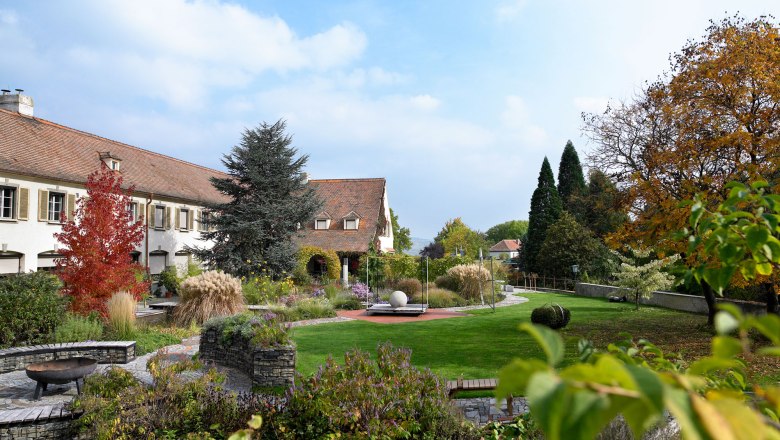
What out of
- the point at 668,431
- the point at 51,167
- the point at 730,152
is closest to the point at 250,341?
the point at 668,431

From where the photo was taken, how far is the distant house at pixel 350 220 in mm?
35375

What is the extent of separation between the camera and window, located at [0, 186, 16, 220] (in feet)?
70.3

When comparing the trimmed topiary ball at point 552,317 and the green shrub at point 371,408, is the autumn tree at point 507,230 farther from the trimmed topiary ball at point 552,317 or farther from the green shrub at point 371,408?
the green shrub at point 371,408

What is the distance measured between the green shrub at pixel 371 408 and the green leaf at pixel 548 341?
208 inches

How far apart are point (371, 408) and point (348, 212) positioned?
3237cm

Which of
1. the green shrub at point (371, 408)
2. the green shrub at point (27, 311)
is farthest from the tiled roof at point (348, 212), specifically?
the green shrub at point (371, 408)

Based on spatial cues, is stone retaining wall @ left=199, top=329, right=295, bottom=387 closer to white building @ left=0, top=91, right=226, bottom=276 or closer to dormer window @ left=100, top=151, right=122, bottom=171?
white building @ left=0, top=91, right=226, bottom=276

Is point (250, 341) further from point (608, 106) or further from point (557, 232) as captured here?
point (557, 232)

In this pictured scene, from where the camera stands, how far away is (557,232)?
35625 millimetres

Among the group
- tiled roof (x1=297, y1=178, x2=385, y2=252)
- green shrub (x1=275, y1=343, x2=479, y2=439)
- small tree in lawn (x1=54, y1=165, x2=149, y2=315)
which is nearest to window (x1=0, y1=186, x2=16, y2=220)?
small tree in lawn (x1=54, y1=165, x2=149, y2=315)

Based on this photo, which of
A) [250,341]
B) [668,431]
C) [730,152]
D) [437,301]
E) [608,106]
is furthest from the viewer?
[437,301]

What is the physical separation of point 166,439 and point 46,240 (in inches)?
833

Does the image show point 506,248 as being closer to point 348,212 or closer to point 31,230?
point 348,212

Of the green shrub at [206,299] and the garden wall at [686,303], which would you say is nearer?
the garden wall at [686,303]
